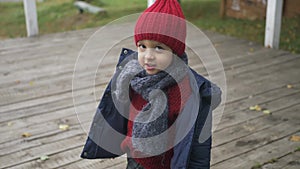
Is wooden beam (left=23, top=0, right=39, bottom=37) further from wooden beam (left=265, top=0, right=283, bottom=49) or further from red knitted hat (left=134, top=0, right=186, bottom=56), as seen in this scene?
red knitted hat (left=134, top=0, right=186, bottom=56)

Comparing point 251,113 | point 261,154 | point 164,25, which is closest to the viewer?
point 164,25

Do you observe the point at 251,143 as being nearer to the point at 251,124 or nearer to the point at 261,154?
the point at 261,154

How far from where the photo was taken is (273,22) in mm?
5609

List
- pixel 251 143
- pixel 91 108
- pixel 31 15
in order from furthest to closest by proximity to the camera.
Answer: pixel 31 15 < pixel 91 108 < pixel 251 143

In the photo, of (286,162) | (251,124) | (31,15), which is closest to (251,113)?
(251,124)

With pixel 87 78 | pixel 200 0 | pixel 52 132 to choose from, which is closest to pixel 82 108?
pixel 52 132

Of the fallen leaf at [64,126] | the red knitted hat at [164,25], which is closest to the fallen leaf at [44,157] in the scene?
the fallen leaf at [64,126]

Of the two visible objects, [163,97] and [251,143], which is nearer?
[163,97]

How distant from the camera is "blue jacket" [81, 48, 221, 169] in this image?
64.6 inches

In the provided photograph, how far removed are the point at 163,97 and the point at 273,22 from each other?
4274mm

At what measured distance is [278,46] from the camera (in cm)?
574

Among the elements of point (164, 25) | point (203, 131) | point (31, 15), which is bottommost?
point (31, 15)

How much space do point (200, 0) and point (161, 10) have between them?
910cm

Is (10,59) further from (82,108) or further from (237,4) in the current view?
(237,4)
